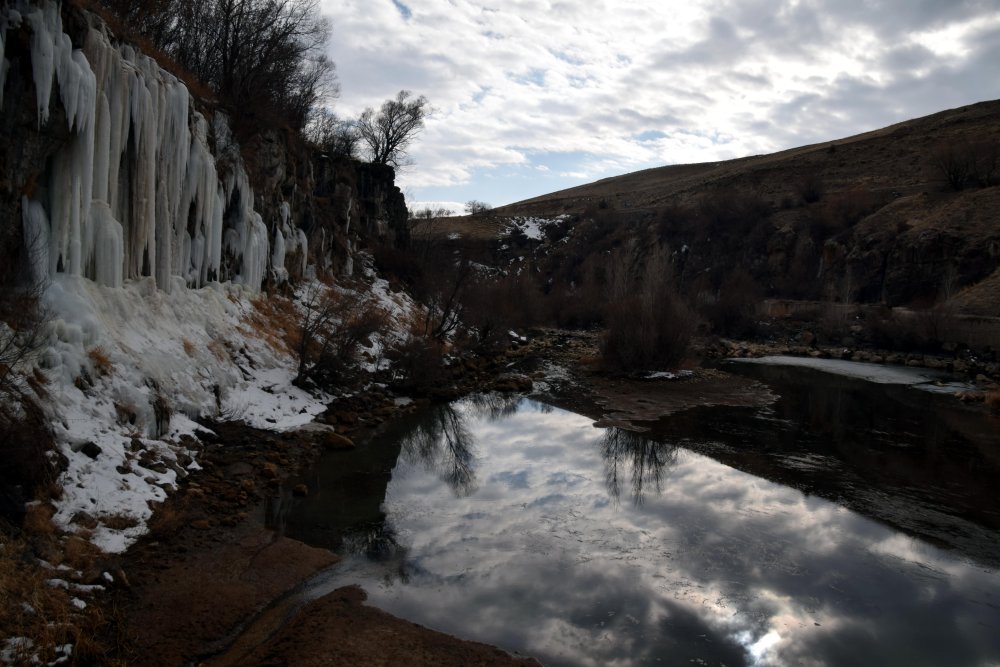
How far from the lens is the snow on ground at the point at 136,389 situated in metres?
8.64

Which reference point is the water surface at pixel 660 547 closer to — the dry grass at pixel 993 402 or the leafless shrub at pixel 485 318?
the dry grass at pixel 993 402

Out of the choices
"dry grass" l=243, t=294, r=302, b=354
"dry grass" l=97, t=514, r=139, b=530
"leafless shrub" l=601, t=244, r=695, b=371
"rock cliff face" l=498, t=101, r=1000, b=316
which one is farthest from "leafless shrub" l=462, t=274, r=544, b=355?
"rock cliff face" l=498, t=101, r=1000, b=316

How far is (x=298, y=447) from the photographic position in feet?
43.8

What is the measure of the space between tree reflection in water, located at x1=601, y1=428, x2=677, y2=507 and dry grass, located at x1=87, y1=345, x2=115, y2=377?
8998 mm

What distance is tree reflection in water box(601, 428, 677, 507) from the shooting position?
12.8 m

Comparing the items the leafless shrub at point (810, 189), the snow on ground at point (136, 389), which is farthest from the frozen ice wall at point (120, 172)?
the leafless shrub at point (810, 189)

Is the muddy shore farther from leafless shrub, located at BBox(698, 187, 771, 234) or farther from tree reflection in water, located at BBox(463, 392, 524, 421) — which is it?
leafless shrub, located at BBox(698, 187, 771, 234)

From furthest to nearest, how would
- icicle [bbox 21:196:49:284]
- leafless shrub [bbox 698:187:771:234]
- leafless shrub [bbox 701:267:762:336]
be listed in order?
leafless shrub [bbox 698:187:771:234] → leafless shrub [bbox 701:267:762:336] → icicle [bbox 21:196:49:284]

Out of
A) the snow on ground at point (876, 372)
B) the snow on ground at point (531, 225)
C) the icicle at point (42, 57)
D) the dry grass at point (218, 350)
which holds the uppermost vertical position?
the snow on ground at point (531, 225)

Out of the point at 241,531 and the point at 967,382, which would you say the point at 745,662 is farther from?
the point at 967,382

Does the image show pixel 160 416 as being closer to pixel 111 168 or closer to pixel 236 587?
pixel 236 587

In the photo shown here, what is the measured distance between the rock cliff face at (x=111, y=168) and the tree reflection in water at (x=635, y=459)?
410 inches

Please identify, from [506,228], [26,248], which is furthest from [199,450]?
[506,228]

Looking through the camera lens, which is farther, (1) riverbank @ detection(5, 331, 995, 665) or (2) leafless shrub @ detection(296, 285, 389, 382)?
(2) leafless shrub @ detection(296, 285, 389, 382)
